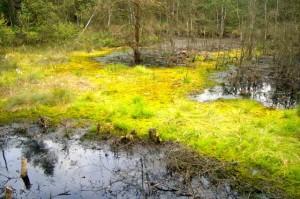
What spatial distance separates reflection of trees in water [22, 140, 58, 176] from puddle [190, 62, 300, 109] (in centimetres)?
600

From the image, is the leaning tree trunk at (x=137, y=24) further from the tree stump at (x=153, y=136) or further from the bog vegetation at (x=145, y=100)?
the tree stump at (x=153, y=136)

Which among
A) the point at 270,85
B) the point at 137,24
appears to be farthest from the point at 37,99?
the point at 270,85

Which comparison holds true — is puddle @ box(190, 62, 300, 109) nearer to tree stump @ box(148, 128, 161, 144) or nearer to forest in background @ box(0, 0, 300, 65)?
forest in background @ box(0, 0, 300, 65)

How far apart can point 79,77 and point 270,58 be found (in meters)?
12.9

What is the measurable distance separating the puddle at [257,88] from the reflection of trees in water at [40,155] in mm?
6002

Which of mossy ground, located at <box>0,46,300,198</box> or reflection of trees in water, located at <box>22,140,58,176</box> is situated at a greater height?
mossy ground, located at <box>0,46,300,198</box>

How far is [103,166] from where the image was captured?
302 inches

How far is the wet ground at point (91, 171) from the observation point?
6578 millimetres

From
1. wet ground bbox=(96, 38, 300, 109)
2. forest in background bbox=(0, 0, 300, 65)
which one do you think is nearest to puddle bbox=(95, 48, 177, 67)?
wet ground bbox=(96, 38, 300, 109)

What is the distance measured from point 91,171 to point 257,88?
932cm

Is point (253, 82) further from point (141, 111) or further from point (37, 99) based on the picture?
point (37, 99)

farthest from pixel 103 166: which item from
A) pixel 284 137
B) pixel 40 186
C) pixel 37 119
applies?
pixel 284 137

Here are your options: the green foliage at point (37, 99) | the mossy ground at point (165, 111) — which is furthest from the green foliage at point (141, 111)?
the green foliage at point (37, 99)

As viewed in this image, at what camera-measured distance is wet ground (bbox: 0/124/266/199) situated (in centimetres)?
658
